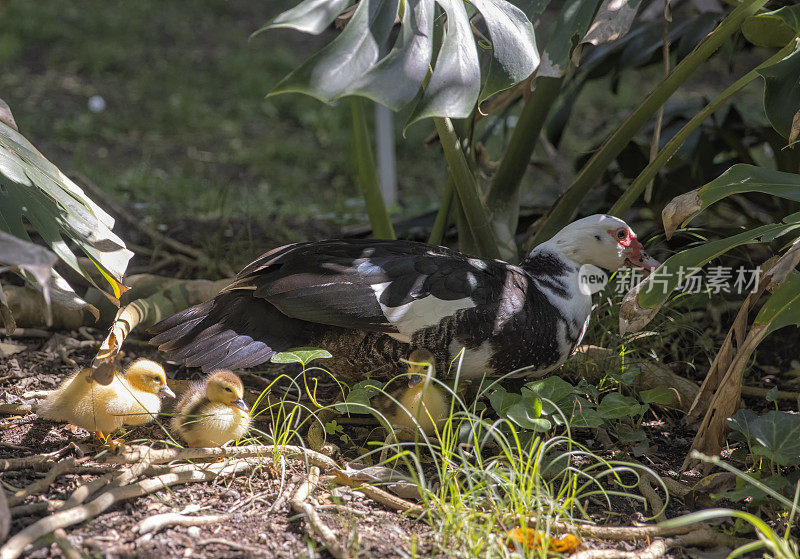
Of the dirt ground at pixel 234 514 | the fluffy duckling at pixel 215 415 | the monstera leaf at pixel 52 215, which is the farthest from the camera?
the fluffy duckling at pixel 215 415

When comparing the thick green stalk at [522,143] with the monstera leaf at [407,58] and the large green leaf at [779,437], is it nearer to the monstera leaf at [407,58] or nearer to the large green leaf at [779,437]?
the monstera leaf at [407,58]

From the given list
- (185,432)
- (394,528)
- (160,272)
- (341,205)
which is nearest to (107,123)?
(341,205)

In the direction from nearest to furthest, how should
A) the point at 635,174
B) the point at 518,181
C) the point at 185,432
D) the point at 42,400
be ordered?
the point at 185,432 → the point at 42,400 → the point at 518,181 → the point at 635,174

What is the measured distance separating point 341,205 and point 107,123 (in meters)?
2.51

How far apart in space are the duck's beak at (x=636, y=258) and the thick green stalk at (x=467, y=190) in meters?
0.49

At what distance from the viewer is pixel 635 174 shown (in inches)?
133

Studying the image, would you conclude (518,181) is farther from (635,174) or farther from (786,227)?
(786,227)

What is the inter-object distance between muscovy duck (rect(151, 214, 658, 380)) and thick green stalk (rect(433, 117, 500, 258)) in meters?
0.31

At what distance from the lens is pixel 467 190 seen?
2773 millimetres

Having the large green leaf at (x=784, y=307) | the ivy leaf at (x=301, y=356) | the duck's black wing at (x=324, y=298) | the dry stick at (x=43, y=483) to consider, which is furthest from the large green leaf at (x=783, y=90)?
the dry stick at (x=43, y=483)

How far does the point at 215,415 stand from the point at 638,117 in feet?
5.47

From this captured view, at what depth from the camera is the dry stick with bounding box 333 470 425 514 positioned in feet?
6.44

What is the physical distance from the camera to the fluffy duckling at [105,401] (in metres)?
2.22
